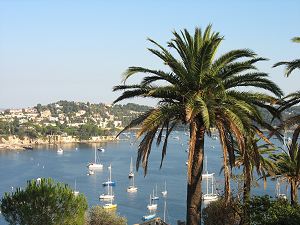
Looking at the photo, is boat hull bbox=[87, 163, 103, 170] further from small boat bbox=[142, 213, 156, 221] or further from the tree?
the tree

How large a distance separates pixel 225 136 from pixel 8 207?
12779 millimetres

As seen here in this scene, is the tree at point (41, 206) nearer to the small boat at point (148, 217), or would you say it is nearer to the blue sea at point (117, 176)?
the blue sea at point (117, 176)

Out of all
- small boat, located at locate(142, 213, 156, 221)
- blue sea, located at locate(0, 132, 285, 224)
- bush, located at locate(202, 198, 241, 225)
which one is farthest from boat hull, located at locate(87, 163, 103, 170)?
bush, located at locate(202, 198, 241, 225)

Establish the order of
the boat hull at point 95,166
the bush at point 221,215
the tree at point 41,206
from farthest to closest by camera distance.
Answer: the boat hull at point 95,166, the tree at point 41,206, the bush at point 221,215

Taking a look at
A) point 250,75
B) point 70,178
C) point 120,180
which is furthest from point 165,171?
point 250,75

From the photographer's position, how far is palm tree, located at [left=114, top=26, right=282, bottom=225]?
37.1ft

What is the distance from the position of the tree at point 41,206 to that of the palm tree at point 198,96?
10125 millimetres

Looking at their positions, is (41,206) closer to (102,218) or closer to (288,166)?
(102,218)

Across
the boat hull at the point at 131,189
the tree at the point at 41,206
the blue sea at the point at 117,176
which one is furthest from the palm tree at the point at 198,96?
the boat hull at the point at 131,189

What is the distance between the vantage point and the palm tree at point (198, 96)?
11297mm

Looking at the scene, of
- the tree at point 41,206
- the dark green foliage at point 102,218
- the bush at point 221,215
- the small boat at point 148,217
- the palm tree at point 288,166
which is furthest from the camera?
the small boat at point 148,217

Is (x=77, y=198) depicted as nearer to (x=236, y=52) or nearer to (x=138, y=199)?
(x=236, y=52)

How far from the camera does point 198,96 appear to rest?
11.3 meters

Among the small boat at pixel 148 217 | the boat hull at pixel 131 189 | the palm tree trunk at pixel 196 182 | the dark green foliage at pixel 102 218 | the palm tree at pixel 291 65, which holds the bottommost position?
the small boat at pixel 148 217
